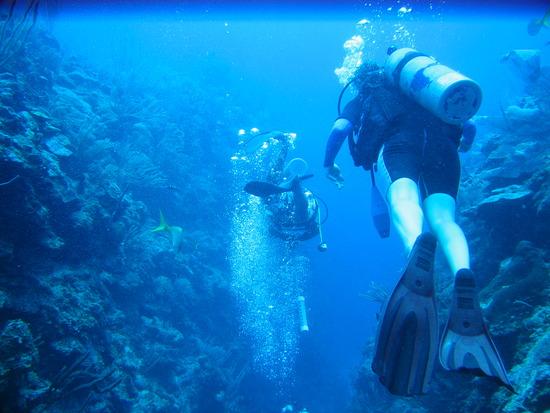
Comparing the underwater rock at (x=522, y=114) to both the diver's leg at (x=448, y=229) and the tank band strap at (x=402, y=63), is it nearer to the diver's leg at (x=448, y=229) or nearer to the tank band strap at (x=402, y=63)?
the tank band strap at (x=402, y=63)

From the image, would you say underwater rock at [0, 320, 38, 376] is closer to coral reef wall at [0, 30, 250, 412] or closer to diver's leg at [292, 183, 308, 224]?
coral reef wall at [0, 30, 250, 412]

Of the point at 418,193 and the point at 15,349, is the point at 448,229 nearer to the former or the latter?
the point at 418,193

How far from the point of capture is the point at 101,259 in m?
7.64

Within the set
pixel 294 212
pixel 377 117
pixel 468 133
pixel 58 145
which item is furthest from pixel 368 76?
pixel 58 145

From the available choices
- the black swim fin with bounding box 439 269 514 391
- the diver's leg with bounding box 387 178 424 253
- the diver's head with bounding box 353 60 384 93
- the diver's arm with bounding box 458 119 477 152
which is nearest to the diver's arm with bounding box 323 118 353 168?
the diver's head with bounding box 353 60 384 93

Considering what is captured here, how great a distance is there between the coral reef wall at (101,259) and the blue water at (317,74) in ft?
14.8

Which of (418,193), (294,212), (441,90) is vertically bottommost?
(418,193)

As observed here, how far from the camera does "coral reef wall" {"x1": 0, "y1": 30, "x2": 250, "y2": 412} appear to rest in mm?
5391

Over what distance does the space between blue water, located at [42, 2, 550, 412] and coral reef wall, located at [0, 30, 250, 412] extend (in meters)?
4.51

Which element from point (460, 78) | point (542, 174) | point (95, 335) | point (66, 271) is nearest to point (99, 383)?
point (95, 335)

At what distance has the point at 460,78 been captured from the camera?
8.99ft

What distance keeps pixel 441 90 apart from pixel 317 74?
60.9 meters

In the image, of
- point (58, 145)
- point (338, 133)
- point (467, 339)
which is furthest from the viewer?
point (58, 145)

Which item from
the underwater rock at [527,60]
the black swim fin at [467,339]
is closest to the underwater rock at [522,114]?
the underwater rock at [527,60]
